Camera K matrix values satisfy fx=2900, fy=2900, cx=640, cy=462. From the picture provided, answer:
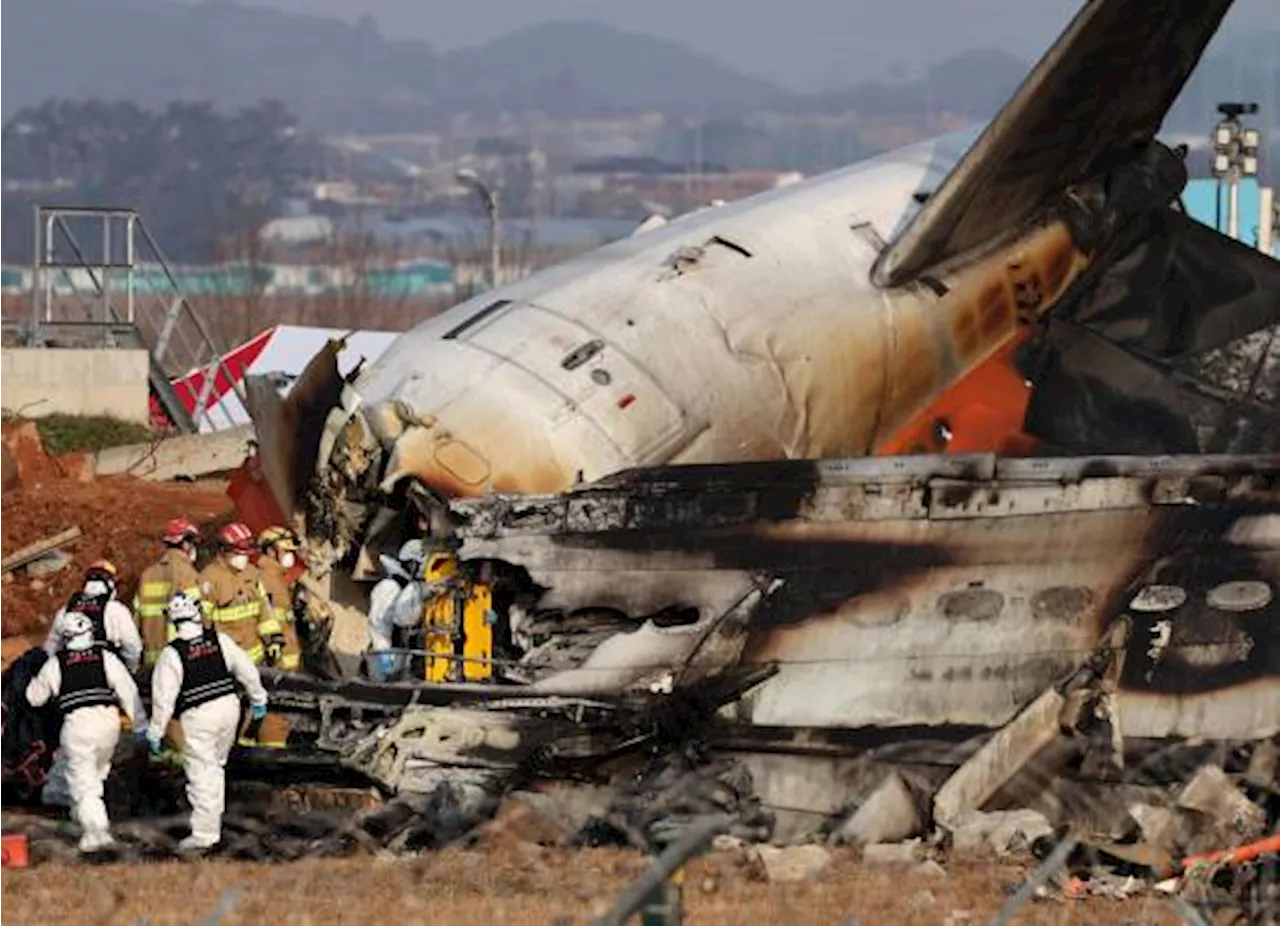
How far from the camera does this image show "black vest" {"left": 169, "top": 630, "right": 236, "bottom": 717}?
18.1 metres

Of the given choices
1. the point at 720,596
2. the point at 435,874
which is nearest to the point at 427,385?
the point at 720,596

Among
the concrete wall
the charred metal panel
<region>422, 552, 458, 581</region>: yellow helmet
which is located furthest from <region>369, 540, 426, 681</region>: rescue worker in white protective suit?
the concrete wall

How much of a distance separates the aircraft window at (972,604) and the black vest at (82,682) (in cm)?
540

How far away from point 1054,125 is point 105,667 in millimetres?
8777

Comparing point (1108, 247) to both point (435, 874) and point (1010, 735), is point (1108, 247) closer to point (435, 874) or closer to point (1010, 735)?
point (1010, 735)

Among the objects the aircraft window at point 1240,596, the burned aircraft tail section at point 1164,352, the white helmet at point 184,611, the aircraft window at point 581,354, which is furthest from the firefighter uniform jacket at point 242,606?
the aircraft window at point 1240,596

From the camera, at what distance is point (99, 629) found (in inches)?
759

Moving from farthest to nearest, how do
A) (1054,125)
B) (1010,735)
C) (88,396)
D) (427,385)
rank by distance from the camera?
1. (88,396)
2. (1054,125)
3. (427,385)
4. (1010,735)

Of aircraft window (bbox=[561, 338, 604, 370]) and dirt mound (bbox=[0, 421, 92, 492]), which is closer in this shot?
aircraft window (bbox=[561, 338, 604, 370])

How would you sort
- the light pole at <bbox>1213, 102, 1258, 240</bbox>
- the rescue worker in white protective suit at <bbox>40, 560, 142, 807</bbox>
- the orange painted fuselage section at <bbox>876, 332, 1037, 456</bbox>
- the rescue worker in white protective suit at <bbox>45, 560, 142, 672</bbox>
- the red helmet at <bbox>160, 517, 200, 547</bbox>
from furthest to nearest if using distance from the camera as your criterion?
the light pole at <bbox>1213, 102, 1258, 240</bbox>
the orange painted fuselage section at <bbox>876, 332, 1037, 456</bbox>
the red helmet at <bbox>160, 517, 200, 547</bbox>
the rescue worker in white protective suit at <bbox>45, 560, 142, 672</bbox>
the rescue worker in white protective suit at <bbox>40, 560, 142, 807</bbox>

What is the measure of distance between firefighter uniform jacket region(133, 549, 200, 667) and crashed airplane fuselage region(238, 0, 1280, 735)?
129 cm

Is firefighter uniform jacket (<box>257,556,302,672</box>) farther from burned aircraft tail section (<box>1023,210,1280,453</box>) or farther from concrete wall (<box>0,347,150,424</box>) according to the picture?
concrete wall (<box>0,347,150,424</box>)

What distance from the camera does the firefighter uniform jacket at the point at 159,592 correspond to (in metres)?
22.0

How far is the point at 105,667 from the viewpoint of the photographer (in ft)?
60.9
